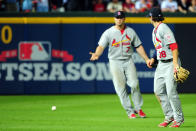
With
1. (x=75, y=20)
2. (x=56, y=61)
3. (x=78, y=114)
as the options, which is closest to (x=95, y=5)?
(x=75, y=20)

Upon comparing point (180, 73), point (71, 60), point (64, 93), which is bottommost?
point (64, 93)

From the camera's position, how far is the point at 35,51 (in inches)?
693

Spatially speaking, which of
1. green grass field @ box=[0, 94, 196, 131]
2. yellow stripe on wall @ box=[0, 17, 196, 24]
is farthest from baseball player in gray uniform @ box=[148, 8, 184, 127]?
yellow stripe on wall @ box=[0, 17, 196, 24]

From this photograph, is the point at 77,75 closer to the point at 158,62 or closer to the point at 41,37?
the point at 41,37

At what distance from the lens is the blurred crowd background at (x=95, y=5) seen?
18.0 m

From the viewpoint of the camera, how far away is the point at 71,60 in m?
17.7

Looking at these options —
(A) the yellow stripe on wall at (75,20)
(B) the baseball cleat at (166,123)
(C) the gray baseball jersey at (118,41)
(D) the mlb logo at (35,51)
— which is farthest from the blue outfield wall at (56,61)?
(B) the baseball cleat at (166,123)

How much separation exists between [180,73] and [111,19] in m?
8.60

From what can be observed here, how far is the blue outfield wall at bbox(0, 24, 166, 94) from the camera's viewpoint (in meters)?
17.5

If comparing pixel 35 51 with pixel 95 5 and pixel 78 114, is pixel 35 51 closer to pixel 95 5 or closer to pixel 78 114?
pixel 95 5

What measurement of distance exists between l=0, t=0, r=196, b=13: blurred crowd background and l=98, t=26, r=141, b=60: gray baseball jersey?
665cm

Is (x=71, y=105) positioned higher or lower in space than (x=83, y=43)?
lower

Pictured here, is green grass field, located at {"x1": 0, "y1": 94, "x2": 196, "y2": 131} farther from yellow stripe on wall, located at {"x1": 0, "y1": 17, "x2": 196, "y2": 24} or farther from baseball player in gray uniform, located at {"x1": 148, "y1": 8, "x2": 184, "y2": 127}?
yellow stripe on wall, located at {"x1": 0, "y1": 17, "x2": 196, "y2": 24}

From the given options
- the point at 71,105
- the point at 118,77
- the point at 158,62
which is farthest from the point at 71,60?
the point at 158,62
